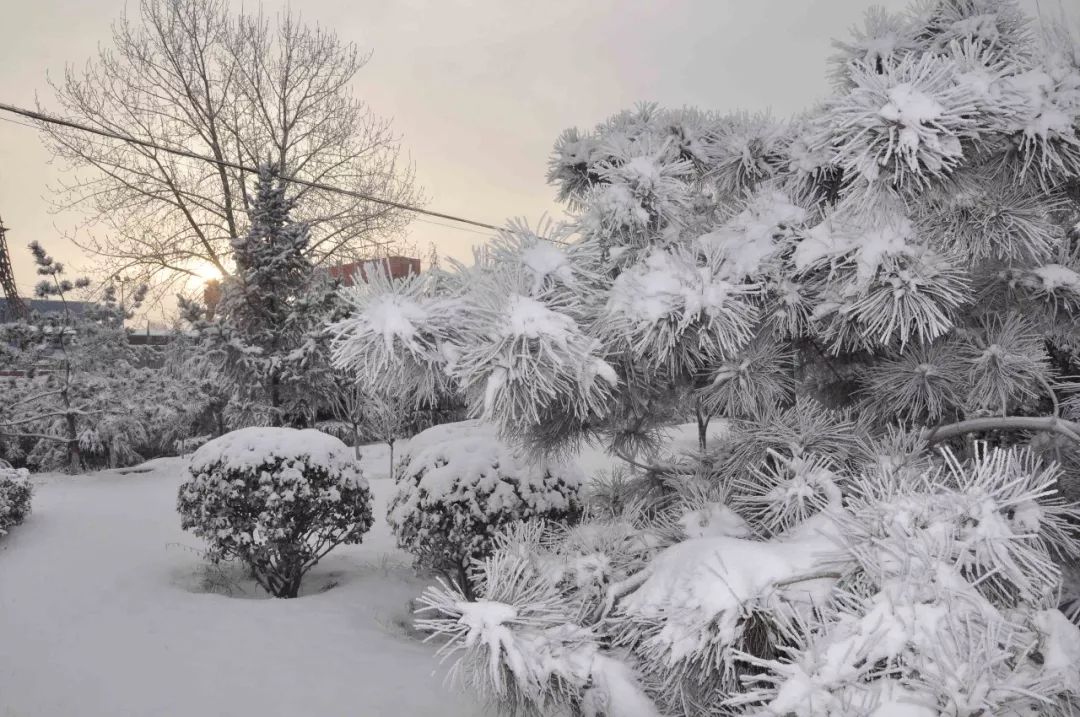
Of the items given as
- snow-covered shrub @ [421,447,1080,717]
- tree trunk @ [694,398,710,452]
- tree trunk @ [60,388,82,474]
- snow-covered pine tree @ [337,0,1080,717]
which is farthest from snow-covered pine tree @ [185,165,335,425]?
snow-covered shrub @ [421,447,1080,717]

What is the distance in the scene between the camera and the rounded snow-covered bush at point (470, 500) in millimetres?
4520

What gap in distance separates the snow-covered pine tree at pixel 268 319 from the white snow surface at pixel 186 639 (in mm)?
3974

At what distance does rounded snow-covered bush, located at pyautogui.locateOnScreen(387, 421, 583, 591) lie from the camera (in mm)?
4520

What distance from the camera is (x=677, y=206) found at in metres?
1.67

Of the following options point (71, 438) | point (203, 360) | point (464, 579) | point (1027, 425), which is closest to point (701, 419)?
point (1027, 425)

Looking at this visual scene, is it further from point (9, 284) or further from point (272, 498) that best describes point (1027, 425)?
point (9, 284)

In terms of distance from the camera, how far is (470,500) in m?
4.53

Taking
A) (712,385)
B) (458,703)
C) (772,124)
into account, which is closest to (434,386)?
(712,385)

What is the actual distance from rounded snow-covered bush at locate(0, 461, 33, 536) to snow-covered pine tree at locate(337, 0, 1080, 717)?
249 inches

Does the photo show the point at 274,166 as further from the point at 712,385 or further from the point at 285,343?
the point at 712,385

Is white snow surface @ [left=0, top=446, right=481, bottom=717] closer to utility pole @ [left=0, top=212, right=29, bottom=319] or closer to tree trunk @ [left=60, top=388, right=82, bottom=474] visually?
tree trunk @ [left=60, top=388, right=82, bottom=474]

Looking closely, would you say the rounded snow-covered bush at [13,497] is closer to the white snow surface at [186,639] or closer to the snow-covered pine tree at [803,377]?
the white snow surface at [186,639]

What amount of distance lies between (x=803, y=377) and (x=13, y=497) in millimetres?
7004

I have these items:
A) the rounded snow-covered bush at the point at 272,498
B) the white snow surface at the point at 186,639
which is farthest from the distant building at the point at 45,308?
the rounded snow-covered bush at the point at 272,498
